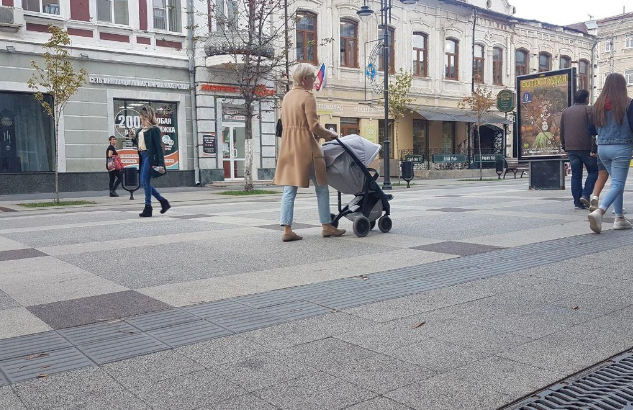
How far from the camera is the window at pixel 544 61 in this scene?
41.9 m

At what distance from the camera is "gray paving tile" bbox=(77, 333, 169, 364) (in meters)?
3.38

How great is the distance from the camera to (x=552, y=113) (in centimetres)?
1534

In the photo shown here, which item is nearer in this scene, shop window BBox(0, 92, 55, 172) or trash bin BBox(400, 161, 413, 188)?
shop window BBox(0, 92, 55, 172)

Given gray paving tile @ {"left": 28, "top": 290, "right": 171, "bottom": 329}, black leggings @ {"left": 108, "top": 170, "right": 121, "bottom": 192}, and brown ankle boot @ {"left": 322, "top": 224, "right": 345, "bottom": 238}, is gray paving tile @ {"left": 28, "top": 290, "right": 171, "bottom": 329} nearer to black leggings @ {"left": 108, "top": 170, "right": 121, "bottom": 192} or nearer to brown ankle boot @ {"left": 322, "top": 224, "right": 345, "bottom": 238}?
brown ankle boot @ {"left": 322, "top": 224, "right": 345, "bottom": 238}

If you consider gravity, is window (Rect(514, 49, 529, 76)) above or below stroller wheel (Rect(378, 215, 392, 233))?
above

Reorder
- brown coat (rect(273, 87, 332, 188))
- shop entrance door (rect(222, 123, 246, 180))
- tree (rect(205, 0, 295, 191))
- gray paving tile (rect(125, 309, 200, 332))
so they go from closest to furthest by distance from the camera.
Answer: gray paving tile (rect(125, 309, 200, 332))
brown coat (rect(273, 87, 332, 188))
tree (rect(205, 0, 295, 191))
shop entrance door (rect(222, 123, 246, 180))

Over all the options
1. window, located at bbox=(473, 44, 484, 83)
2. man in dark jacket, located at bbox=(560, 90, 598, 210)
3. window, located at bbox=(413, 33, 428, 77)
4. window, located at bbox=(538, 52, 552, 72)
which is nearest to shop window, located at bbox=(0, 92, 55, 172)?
man in dark jacket, located at bbox=(560, 90, 598, 210)

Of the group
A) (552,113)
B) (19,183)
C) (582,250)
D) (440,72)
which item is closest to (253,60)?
(19,183)

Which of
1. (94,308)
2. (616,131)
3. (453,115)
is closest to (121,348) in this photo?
(94,308)

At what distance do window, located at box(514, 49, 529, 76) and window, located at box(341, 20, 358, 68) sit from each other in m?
14.5

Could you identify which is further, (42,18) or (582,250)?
(42,18)

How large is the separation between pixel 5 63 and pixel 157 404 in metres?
19.5

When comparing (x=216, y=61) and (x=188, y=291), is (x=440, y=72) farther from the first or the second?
(x=188, y=291)

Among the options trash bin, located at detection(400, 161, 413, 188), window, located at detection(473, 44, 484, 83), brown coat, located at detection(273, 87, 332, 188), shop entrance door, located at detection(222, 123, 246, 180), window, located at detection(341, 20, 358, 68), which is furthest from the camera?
window, located at detection(473, 44, 484, 83)
